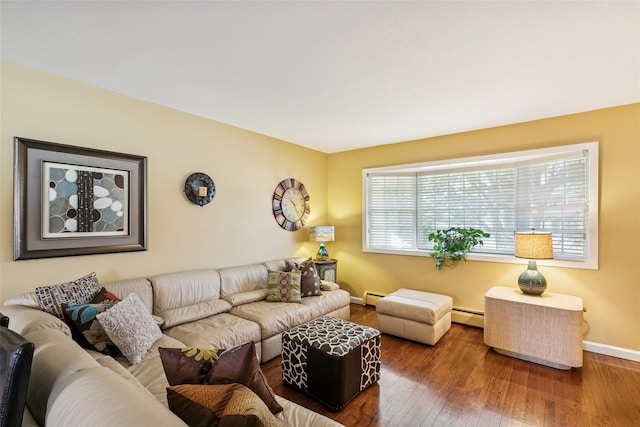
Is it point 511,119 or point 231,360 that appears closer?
point 231,360

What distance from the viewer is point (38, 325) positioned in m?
1.68

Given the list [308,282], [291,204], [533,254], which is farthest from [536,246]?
[291,204]

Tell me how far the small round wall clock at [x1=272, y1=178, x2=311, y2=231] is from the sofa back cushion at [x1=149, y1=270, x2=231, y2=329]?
1426 millimetres

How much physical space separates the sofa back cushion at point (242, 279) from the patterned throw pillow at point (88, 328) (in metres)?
1.36

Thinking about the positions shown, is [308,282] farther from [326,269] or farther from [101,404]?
[101,404]

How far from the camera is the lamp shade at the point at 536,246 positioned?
2.97 m

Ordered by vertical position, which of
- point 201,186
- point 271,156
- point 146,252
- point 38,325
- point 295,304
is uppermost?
point 271,156

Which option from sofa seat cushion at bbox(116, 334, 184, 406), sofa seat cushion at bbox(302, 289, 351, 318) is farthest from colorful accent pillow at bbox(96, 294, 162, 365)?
sofa seat cushion at bbox(302, 289, 351, 318)

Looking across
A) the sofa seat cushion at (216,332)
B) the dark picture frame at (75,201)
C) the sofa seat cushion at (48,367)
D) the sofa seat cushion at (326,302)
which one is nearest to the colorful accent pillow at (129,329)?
the sofa seat cushion at (216,332)

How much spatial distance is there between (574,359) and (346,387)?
2156 millimetres

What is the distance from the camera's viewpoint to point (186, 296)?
117 inches

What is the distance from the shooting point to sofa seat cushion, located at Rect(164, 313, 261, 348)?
7.70ft

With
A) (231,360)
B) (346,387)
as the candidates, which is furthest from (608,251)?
(231,360)

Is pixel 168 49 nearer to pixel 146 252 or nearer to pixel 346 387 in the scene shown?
pixel 146 252
